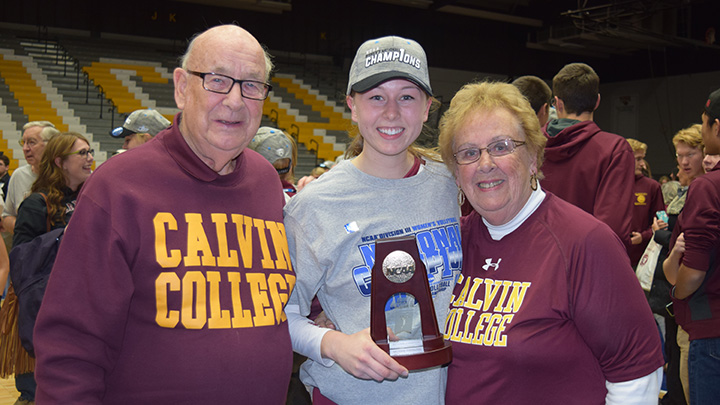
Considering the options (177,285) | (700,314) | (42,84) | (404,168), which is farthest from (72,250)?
(42,84)

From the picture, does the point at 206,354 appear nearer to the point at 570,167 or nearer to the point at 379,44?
the point at 379,44

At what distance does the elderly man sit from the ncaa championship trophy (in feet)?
0.96

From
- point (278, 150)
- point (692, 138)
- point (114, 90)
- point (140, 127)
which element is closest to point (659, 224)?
point (692, 138)

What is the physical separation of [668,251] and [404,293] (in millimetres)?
2628

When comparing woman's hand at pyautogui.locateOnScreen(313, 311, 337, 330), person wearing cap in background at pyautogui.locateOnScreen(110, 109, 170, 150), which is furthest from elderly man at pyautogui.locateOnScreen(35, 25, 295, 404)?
person wearing cap in background at pyautogui.locateOnScreen(110, 109, 170, 150)

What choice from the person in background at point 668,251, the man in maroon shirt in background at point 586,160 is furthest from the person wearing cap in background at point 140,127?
the person in background at point 668,251

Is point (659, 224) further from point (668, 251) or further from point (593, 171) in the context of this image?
point (593, 171)

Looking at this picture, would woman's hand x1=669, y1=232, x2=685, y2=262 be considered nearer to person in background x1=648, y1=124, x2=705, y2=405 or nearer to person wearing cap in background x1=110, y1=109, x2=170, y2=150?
person in background x1=648, y1=124, x2=705, y2=405

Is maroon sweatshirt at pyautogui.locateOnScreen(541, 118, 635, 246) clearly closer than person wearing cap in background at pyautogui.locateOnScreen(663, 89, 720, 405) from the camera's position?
No

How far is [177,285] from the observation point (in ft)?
4.76

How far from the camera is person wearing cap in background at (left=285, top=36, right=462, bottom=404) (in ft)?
5.40

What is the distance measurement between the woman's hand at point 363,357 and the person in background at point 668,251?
2.29 m

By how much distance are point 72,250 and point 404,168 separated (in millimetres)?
964

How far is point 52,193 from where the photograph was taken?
327 centimetres
